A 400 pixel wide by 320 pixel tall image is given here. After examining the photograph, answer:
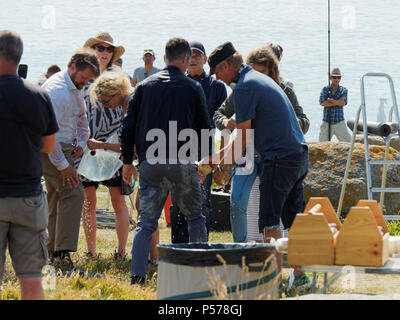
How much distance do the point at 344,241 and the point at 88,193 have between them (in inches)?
144

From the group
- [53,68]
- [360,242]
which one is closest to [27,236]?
[360,242]

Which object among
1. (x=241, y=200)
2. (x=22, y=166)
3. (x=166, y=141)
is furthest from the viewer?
(x=241, y=200)

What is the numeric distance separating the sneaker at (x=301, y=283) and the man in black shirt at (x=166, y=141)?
0.81 metres

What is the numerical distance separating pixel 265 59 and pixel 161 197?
139 cm

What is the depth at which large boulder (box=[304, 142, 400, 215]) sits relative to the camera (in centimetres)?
1162

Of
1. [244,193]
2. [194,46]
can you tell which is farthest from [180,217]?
[194,46]

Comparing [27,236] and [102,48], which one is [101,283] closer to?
[27,236]

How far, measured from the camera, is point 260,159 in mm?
6371

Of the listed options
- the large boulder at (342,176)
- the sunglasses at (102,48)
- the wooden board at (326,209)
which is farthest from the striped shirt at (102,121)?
the large boulder at (342,176)

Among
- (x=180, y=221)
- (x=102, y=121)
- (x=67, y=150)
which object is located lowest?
(x=180, y=221)

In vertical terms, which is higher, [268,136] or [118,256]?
[268,136]

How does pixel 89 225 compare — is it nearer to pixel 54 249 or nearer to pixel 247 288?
pixel 54 249

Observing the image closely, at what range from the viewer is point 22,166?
4.49m

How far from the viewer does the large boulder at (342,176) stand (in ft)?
38.1
